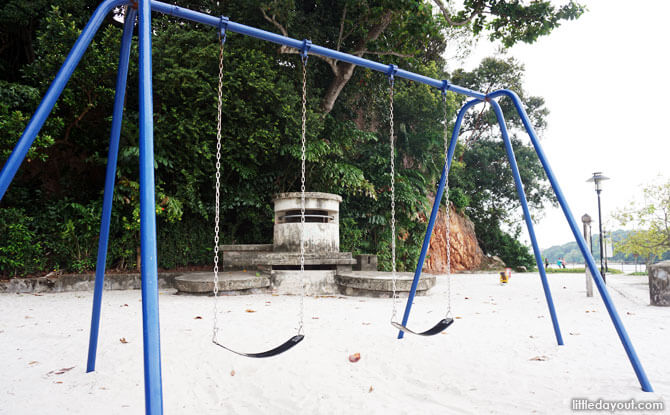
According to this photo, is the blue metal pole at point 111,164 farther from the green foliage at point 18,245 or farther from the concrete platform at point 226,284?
the green foliage at point 18,245

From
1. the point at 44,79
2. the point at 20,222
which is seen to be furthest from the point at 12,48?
the point at 20,222

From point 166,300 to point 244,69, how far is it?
14.0ft

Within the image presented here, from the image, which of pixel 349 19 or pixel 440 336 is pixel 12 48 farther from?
pixel 440 336

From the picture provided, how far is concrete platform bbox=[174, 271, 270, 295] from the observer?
591 cm

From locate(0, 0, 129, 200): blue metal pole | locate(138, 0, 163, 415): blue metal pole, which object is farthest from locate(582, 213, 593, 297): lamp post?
locate(0, 0, 129, 200): blue metal pole

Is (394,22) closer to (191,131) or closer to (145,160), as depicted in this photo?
(191,131)

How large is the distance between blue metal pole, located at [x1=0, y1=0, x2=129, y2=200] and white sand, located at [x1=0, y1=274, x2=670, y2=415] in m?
1.34

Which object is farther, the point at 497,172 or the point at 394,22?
the point at 497,172

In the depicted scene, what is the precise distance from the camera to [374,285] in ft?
20.0

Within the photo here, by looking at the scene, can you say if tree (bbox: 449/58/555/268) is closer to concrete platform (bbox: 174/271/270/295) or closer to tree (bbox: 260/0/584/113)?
tree (bbox: 260/0/584/113)

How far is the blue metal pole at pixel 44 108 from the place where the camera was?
5.54 ft

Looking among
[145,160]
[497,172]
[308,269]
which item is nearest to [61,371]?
[145,160]

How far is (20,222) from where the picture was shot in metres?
6.23

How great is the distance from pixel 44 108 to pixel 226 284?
14.8 ft
